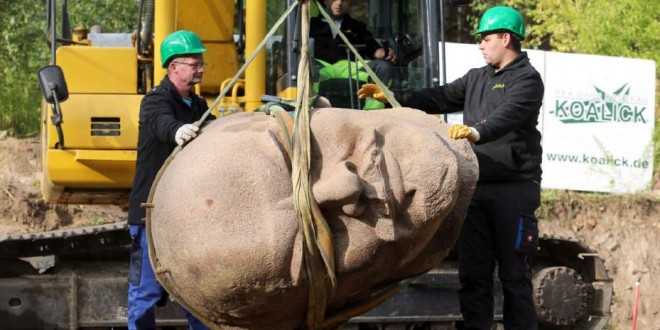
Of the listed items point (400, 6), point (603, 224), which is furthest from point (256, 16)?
point (603, 224)

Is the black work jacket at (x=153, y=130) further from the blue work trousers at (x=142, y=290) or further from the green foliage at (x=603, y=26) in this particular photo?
the green foliage at (x=603, y=26)

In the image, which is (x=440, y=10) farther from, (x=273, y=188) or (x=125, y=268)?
(x=273, y=188)

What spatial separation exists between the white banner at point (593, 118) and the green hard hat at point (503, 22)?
721 centimetres

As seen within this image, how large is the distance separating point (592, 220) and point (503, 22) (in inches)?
285

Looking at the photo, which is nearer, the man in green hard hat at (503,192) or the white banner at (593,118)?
the man in green hard hat at (503,192)

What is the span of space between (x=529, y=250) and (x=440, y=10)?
2294mm

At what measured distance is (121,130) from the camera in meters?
9.45

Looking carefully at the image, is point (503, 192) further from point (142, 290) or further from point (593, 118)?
point (593, 118)

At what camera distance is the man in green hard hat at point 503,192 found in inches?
297

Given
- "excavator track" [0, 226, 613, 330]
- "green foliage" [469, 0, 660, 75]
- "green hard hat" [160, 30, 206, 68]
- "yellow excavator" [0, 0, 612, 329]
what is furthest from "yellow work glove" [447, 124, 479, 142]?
"green foliage" [469, 0, 660, 75]

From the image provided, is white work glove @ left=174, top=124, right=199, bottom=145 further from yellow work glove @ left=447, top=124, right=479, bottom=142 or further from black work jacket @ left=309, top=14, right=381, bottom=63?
black work jacket @ left=309, top=14, right=381, bottom=63

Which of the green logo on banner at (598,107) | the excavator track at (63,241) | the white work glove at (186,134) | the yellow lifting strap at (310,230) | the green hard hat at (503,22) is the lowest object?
the excavator track at (63,241)

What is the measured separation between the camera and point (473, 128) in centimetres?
689

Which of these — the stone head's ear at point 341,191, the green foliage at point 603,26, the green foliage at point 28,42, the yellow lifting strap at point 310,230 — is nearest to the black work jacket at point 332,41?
the yellow lifting strap at point 310,230
